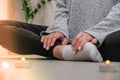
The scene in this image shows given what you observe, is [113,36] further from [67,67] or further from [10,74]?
[10,74]

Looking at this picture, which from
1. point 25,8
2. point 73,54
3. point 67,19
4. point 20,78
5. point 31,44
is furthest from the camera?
point 25,8

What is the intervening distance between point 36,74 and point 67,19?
0.62 metres

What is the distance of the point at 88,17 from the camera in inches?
53.3

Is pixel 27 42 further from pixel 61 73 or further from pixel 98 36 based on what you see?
pixel 61 73

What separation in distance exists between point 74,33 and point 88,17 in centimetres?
10

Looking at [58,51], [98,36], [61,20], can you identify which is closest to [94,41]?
[98,36]

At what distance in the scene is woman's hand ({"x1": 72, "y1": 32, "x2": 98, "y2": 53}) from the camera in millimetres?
1119

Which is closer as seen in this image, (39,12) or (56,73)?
(56,73)

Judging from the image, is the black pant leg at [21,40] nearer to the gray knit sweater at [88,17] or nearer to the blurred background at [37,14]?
the gray knit sweater at [88,17]

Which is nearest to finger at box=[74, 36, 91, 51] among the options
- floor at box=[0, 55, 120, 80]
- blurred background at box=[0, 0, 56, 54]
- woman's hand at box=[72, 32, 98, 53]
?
woman's hand at box=[72, 32, 98, 53]

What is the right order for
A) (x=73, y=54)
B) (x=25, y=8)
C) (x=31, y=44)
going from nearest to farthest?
(x=73, y=54)
(x=31, y=44)
(x=25, y=8)

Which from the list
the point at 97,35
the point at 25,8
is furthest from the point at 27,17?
the point at 97,35

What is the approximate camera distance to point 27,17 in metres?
3.03

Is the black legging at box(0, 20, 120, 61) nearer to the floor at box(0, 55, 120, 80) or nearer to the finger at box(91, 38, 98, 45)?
the finger at box(91, 38, 98, 45)
